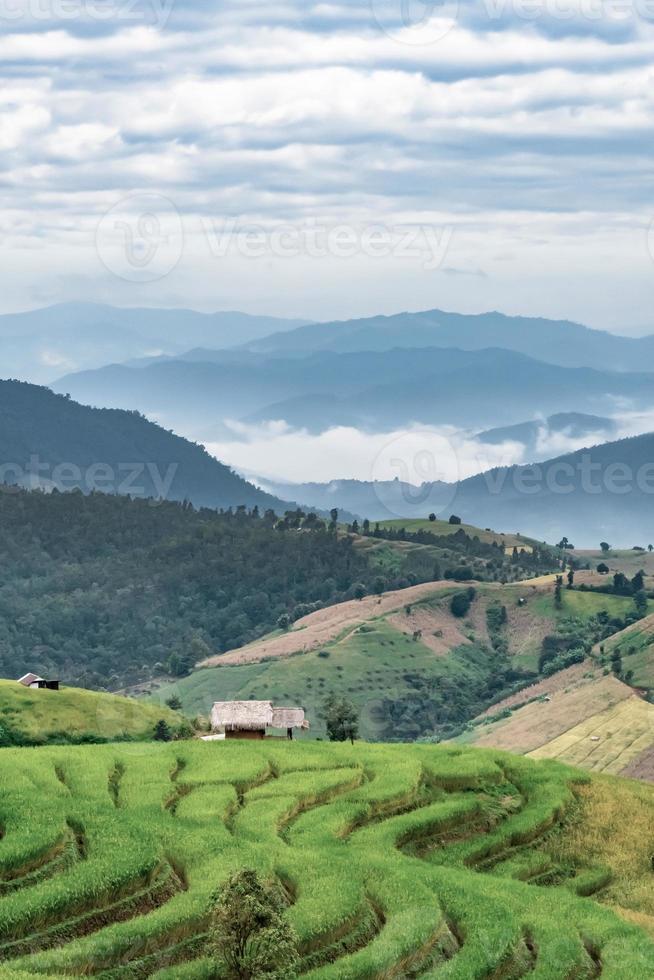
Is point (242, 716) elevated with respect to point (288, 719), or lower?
elevated

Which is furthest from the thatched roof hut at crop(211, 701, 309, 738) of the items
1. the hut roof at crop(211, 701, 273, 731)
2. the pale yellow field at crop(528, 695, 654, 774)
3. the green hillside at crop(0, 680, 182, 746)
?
the pale yellow field at crop(528, 695, 654, 774)

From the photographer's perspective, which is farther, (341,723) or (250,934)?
(341,723)

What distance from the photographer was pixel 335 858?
58.0m

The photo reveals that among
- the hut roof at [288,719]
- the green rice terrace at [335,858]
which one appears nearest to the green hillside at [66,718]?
the hut roof at [288,719]

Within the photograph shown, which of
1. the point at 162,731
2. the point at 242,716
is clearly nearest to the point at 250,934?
the point at 242,716

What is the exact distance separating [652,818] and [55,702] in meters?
47.1

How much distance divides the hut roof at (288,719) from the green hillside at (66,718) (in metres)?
16.8

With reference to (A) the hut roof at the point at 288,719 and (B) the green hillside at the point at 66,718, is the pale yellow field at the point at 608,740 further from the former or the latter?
(A) the hut roof at the point at 288,719

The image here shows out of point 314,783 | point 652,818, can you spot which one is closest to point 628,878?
point 652,818

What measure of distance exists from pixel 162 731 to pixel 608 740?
2178 inches

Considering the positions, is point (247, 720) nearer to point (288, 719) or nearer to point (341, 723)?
point (288, 719)

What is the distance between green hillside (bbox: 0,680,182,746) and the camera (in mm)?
98625

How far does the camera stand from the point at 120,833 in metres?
58.8

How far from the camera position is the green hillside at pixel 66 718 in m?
98.6
